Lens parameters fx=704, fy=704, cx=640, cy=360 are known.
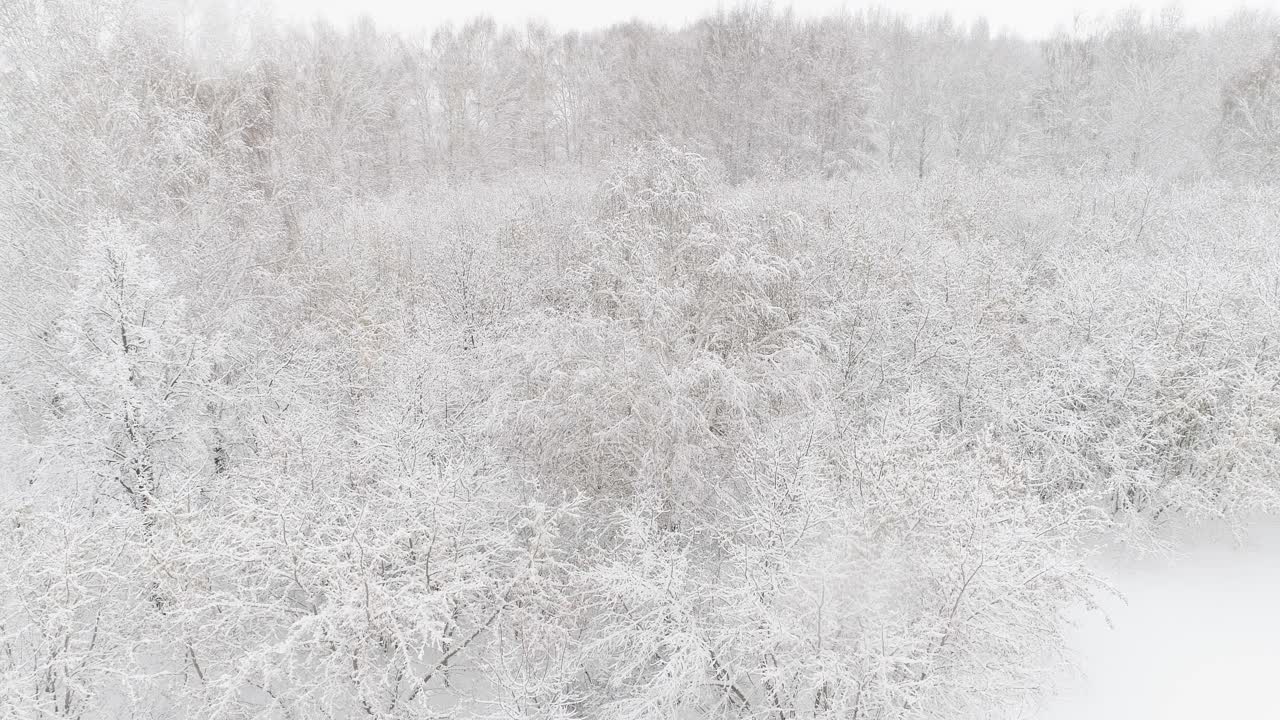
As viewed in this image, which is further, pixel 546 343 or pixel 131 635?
pixel 546 343

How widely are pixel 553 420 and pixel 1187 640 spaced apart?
11606mm

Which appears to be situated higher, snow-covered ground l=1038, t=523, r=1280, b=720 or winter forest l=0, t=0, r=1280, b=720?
winter forest l=0, t=0, r=1280, b=720

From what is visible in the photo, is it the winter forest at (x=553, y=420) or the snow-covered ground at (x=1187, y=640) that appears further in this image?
the snow-covered ground at (x=1187, y=640)

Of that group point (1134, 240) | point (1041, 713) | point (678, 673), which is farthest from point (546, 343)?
point (1134, 240)

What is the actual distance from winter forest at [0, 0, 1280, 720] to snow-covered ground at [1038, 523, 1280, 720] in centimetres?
76

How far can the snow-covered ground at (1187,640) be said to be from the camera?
435 inches

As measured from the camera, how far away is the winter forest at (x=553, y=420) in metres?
9.09

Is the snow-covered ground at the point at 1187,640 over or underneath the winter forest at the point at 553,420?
underneath

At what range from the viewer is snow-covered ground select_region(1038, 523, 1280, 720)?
1105 cm

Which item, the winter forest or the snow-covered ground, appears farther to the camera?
the snow-covered ground

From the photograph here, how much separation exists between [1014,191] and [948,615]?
23182 mm

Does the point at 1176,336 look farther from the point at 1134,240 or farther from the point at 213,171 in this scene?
the point at 213,171

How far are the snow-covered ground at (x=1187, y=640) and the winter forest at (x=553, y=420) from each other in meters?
0.76

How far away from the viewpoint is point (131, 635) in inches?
375
